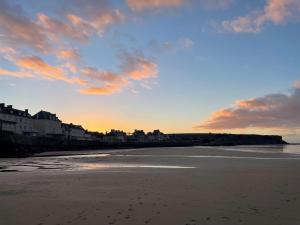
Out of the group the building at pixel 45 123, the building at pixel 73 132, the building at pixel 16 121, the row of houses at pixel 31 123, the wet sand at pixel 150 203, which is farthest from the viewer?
the building at pixel 73 132

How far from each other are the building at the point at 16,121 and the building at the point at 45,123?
2071 millimetres

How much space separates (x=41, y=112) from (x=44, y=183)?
11294 centimetres

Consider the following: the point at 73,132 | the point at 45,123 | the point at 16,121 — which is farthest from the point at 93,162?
the point at 73,132

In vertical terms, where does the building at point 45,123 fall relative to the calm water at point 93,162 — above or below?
above

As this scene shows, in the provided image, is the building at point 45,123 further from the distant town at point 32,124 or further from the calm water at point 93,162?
the calm water at point 93,162

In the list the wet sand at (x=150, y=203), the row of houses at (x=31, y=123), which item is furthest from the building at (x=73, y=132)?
the wet sand at (x=150, y=203)

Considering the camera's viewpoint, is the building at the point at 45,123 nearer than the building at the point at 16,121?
No

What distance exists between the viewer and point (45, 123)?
124 metres

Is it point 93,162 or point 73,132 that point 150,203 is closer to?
point 93,162

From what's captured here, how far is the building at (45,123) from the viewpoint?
124 m

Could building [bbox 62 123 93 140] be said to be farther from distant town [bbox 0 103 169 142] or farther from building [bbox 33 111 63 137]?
building [bbox 33 111 63 137]

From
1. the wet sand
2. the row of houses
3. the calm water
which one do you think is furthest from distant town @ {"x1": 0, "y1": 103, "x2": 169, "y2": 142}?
the wet sand

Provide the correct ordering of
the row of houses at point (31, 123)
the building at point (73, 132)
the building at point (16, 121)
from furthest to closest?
the building at point (73, 132)
the row of houses at point (31, 123)
the building at point (16, 121)

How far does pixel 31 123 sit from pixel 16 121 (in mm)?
12734
